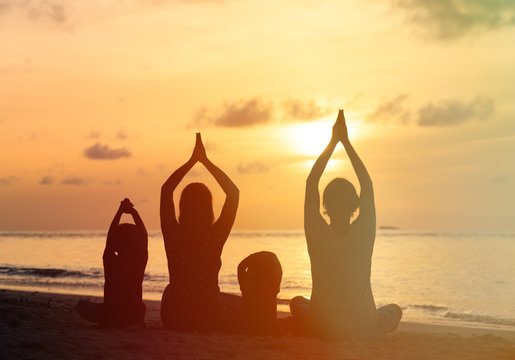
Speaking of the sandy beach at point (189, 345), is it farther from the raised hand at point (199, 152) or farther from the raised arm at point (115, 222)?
the raised hand at point (199, 152)

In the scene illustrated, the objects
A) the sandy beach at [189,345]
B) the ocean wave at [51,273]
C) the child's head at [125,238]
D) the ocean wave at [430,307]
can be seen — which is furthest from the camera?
the ocean wave at [51,273]

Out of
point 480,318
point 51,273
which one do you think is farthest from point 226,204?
point 51,273

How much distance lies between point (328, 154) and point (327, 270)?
1.41 m

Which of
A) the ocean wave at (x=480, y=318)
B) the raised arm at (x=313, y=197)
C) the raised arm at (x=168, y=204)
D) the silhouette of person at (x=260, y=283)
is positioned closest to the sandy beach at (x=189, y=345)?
the silhouette of person at (x=260, y=283)

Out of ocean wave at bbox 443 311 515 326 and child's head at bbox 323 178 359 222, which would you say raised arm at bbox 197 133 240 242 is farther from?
ocean wave at bbox 443 311 515 326

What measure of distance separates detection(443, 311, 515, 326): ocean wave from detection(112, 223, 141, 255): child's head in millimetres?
10058

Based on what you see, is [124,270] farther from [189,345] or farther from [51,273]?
[51,273]

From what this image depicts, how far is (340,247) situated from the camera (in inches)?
295

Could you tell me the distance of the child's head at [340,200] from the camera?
7523 mm

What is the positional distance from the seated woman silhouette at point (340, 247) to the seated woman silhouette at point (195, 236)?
3.60ft

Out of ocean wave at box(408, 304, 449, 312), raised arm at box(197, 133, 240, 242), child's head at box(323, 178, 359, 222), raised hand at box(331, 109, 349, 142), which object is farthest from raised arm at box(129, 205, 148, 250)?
ocean wave at box(408, 304, 449, 312)

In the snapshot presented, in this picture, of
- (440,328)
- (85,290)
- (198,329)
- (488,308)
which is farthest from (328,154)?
(85,290)

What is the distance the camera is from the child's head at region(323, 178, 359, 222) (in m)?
7.52

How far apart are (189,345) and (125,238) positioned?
1824 millimetres
